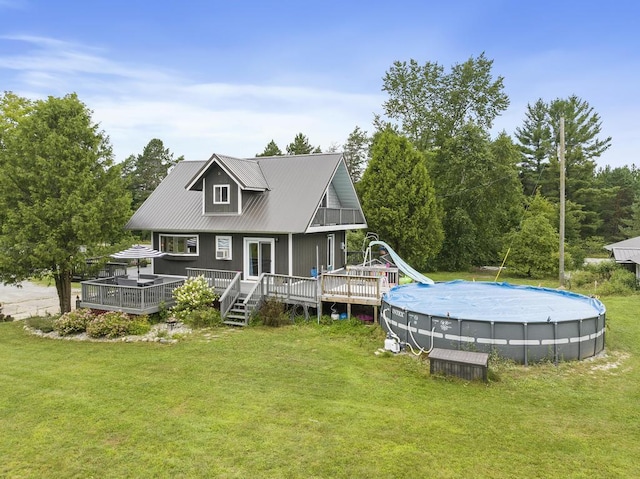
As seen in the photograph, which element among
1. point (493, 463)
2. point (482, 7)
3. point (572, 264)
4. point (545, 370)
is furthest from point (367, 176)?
point (493, 463)

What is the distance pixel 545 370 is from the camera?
34.2ft

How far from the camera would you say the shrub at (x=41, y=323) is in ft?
52.2

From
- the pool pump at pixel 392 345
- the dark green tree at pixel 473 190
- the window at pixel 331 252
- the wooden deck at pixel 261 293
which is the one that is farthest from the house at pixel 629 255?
the pool pump at pixel 392 345

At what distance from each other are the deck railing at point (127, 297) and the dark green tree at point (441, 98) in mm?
25328

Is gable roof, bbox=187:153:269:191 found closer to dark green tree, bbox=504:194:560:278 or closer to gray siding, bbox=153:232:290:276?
gray siding, bbox=153:232:290:276

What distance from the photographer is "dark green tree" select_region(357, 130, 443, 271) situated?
27.9m

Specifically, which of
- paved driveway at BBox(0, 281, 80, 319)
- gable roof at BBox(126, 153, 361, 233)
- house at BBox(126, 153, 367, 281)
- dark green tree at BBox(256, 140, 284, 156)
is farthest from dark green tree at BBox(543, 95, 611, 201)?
paved driveway at BBox(0, 281, 80, 319)

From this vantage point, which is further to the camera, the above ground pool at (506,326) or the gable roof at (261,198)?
the gable roof at (261,198)

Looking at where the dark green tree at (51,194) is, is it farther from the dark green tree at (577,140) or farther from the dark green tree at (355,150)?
the dark green tree at (577,140)

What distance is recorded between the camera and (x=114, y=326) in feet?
48.8

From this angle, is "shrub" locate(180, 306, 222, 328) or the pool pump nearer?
the pool pump

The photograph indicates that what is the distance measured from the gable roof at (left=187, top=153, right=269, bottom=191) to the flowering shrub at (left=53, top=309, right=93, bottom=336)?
686 centimetres

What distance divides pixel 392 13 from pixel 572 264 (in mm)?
22152

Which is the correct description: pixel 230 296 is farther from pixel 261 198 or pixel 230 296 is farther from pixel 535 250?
pixel 535 250
